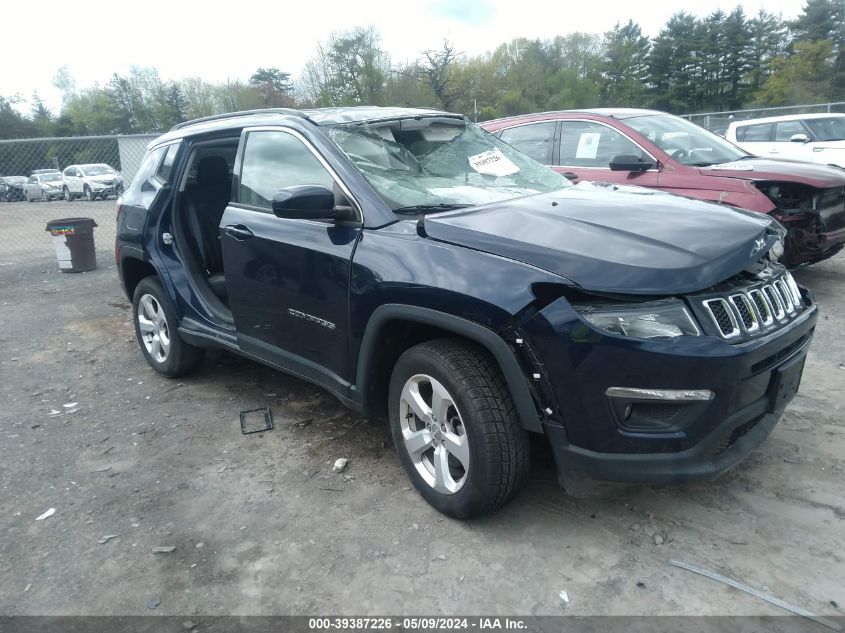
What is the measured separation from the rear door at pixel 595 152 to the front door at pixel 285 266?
147 inches

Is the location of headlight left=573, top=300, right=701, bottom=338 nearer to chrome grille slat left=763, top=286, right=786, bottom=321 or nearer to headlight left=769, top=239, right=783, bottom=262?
chrome grille slat left=763, top=286, right=786, bottom=321

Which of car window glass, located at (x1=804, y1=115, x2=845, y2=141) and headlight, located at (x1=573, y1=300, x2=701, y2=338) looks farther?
car window glass, located at (x1=804, y1=115, x2=845, y2=141)

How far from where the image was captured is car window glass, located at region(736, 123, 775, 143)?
11.6 m

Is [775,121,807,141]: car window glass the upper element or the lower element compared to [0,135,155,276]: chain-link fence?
upper

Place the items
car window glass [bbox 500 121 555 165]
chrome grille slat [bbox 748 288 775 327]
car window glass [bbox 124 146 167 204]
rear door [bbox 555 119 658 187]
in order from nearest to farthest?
chrome grille slat [bbox 748 288 775 327]
car window glass [bbox 124 146 167 204]
rear door [bbox 555 119 658 187]
car window glass [bbox 500 121 555 165]

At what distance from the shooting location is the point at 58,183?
89.7ft

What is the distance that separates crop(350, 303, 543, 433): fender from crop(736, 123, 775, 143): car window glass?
445 inches

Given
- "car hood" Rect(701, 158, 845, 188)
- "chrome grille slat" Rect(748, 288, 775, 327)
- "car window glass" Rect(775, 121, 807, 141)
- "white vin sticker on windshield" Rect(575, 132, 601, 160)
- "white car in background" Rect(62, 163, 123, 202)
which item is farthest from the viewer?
"white car in background" Rect(62, 163, 123, 202)

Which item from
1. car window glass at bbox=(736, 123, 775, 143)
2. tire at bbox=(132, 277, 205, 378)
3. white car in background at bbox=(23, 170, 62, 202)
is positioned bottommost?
white car in background at bbox=(23, 170, 62, 202)

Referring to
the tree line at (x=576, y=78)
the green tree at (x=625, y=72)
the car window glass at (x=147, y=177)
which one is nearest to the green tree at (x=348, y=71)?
the tree line at (x=576, y=78)

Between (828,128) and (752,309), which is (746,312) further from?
(828,128)

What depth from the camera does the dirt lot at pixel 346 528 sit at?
2.43 m

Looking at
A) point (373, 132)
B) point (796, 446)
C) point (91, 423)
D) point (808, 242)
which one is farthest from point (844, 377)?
point (91, 423)

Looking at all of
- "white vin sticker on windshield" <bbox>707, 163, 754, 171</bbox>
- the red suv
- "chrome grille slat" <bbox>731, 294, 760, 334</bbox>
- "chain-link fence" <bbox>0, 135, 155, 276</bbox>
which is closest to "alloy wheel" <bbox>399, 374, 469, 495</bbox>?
"chrome grille slat" <bbox>731, 294, 760, 334</bbox>
